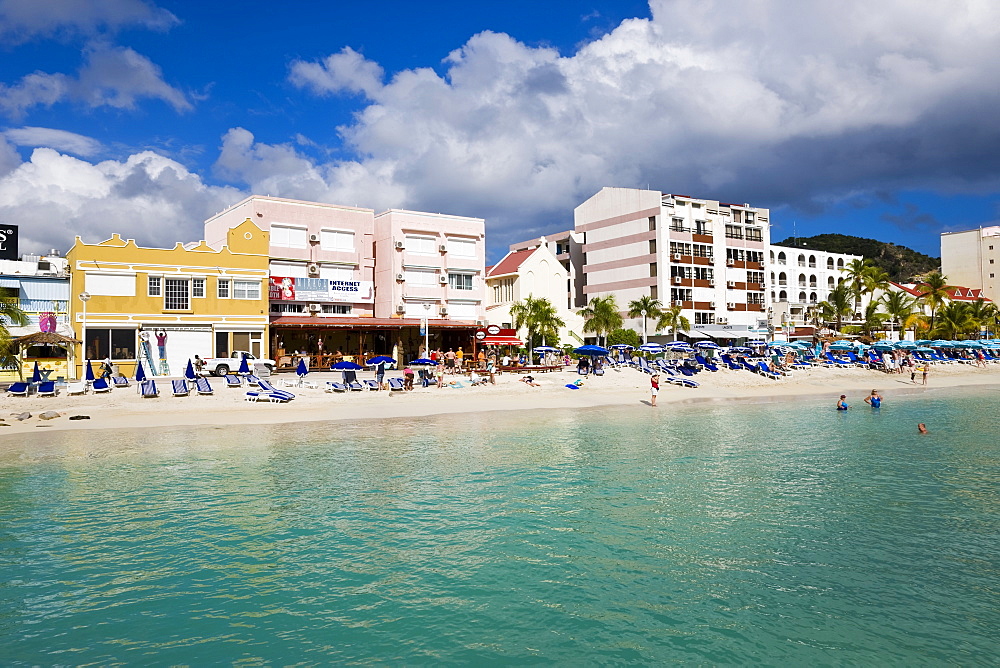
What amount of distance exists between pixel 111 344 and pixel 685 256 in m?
50.6

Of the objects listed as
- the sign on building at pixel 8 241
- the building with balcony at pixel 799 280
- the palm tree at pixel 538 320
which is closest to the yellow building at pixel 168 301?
the sign on building at pixel 8 241

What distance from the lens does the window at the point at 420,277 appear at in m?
55.2

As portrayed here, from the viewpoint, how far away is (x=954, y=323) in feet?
251

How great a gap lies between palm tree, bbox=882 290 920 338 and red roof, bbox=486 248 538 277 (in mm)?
42237

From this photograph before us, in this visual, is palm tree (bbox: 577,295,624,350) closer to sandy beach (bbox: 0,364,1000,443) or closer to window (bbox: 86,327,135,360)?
sandy beach (bbox: 0,364,1000,443)

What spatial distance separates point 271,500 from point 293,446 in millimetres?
7247

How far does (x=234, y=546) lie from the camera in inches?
470

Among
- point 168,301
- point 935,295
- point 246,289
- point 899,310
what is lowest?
point 168,301

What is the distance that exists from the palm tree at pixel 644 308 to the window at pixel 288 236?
3084 cm

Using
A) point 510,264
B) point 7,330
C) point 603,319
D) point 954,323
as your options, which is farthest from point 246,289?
point 954,323

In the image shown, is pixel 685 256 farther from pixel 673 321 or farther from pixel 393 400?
pixel 393 400

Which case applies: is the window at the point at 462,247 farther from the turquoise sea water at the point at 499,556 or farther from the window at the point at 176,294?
the turquoise sea water at the point at 499,556

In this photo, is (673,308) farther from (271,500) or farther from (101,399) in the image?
(271,500)

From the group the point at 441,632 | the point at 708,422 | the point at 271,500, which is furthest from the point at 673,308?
the point at 441,632
